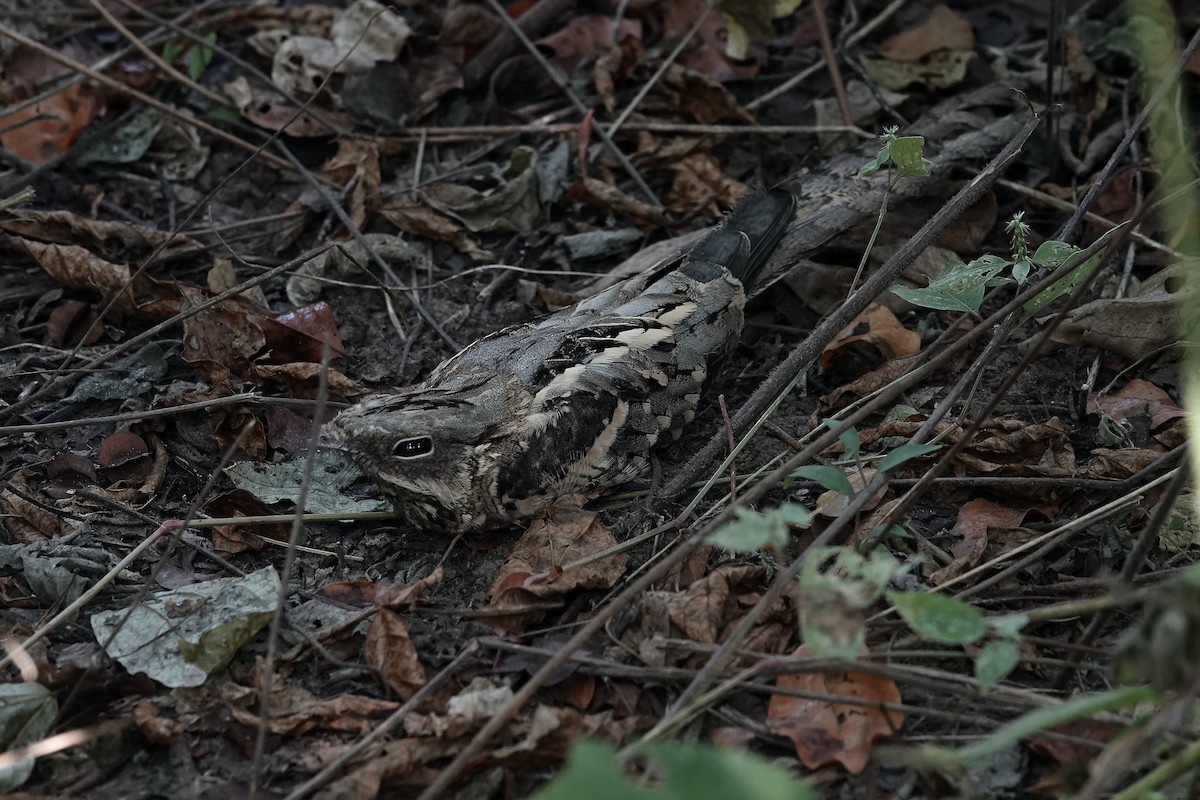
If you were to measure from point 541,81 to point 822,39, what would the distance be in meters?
1.23

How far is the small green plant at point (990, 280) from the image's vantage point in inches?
120

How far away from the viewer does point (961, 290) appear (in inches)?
123

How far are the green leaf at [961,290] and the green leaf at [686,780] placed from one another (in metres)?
1.73

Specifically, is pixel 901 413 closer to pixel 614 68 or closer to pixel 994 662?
pixel 994 662

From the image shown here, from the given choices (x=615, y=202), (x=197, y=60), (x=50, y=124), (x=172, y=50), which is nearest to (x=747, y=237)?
(x=615, y=202)

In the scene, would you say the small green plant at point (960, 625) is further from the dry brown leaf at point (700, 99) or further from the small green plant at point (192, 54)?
the small green plant at point (192, 54)

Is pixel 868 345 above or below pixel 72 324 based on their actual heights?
below

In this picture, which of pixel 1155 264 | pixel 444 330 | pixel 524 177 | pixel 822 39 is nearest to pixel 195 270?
pixel 444 330

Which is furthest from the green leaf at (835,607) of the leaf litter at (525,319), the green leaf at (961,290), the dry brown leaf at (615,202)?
the dry brown leaf at (615,202)

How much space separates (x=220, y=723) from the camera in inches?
104

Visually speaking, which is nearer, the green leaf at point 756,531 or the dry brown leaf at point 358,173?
the green leaf at point 756,531

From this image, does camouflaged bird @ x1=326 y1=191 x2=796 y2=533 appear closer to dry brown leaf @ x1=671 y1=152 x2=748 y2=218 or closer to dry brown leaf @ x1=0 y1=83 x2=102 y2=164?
dry brown leaf @ x1=671 y1=152 x2=748 y2=218

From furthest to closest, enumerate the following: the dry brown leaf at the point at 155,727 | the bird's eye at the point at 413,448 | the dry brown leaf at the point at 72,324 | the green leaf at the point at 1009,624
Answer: the dry brown leaf at the point at 72,324
the bird's eye at the point at 413,448
the dry brown leaf at the point at 155,727
the green leaf at the point at 1009,624

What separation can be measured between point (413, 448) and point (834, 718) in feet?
4.35
